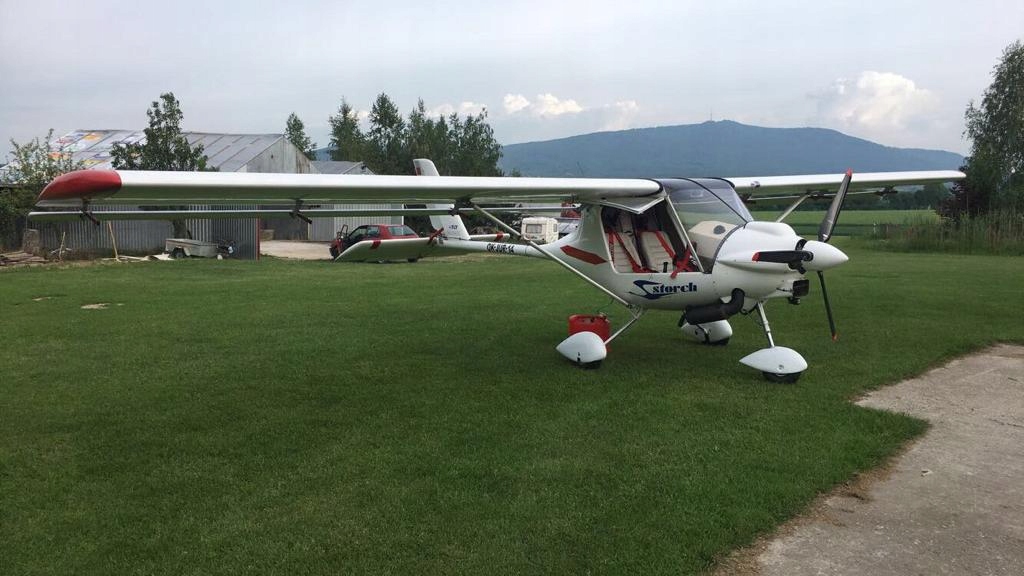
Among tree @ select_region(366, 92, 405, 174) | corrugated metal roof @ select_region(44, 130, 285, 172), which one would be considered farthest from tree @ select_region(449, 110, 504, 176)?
corrugated metal roof @ select_region(44, 130, 285, 172)

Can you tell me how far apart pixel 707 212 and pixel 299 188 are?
4.65m

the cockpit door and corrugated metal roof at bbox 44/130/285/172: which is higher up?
corrugated metal roof at bbox 44/130/285/172

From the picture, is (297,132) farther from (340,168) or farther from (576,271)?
(576,271)

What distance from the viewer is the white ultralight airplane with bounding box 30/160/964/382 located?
20.5 feet

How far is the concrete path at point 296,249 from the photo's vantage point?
30436mm

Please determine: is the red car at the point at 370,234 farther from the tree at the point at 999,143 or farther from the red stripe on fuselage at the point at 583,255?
the tree at the point at 999,143

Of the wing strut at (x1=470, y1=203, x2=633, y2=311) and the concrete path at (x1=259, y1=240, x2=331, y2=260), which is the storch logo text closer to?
the wing strut at (x1=470, y1=203, x2=633, y2=311)

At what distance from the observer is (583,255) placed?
892cm

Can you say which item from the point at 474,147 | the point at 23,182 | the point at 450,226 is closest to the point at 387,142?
the point at 474,147

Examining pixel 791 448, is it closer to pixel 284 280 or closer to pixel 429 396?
pixel 429 396

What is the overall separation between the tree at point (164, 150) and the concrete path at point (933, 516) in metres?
29.5

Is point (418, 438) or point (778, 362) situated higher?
point (778, 362)

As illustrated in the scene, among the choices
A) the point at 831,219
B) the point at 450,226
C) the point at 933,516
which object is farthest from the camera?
the point at 450,226

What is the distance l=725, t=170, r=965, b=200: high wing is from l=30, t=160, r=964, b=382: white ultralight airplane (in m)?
0.06
